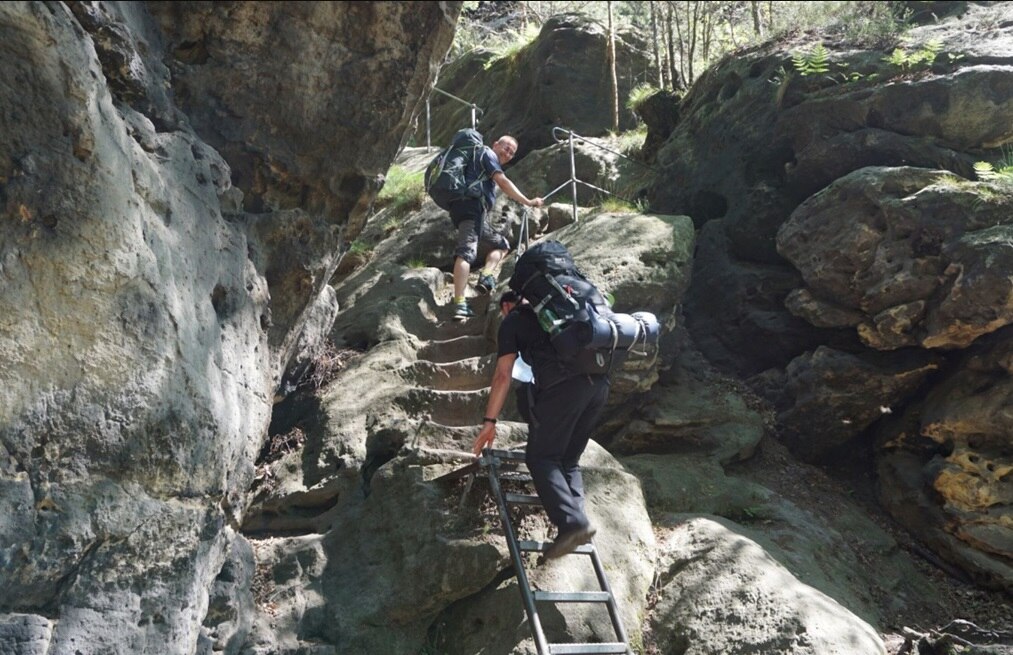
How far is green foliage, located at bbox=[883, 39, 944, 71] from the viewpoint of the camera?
9.03 metres

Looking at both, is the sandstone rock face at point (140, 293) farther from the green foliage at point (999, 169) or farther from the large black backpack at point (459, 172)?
the green foliage at point (999, 169)

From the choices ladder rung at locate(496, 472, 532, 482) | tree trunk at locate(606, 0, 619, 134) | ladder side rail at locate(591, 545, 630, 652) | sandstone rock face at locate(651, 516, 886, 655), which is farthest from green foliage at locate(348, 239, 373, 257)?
ladder side rail at locate(591, 545, 630, 652)

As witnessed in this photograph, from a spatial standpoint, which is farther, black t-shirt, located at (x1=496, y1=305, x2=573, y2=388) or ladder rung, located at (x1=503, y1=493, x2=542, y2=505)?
ladder rung, located at (x1=503, y1=493, x2=542, y2=505)

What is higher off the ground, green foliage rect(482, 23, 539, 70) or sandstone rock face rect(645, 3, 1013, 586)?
green foliage rect(482, 23, 539, 70)

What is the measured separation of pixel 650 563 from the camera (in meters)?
6.10

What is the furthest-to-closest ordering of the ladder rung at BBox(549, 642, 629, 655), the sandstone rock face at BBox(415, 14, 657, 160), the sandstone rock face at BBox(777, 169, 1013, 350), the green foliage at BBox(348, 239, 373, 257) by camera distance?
the sandstone rock face at BBox(415, 14, 657, 160), the green foliage at BBox(348, 239, 373, 257), the sandstone rock face at BBox(777, 169, 1013, 350), the ladder rung at BBox(549, 642, 629, 655)

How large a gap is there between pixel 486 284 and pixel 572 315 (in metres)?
4.45

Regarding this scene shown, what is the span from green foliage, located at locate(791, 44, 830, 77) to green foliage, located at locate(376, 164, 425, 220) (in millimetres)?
6014

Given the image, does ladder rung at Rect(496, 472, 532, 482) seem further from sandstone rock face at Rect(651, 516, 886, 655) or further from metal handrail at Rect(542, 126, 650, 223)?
metal handrail at Rect(542, 126, 650, 223)

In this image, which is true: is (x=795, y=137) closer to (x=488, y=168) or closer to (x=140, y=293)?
(x=488, y=168)

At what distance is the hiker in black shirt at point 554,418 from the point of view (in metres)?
5.03

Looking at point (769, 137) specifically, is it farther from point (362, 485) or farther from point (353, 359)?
point (362, 485)

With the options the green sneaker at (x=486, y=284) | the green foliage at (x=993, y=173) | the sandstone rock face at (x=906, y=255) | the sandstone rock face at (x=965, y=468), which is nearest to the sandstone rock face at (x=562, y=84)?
the green sneaker at (x=486, y=284)

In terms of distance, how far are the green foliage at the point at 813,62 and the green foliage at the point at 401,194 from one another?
6.01m
